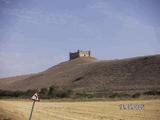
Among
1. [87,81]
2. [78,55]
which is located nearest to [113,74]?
[87,81]

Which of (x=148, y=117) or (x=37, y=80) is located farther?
(x=37, y=80)

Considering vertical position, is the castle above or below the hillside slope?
above

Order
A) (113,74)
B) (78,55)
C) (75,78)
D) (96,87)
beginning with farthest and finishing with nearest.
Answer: (78,55), (75,78), (113,74), (96,87)

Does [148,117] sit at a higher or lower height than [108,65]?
lower

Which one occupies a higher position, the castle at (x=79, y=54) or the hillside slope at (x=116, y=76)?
the castle at (x=79, y=54)

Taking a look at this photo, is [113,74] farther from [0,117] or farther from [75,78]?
[0,117]

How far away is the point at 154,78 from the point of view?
220 ft

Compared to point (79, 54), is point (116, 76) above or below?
below

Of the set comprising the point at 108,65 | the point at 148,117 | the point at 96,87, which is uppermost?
the point at 108,65

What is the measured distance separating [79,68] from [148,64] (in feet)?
103

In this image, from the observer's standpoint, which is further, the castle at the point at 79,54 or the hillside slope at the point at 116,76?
the castle at the point at 79,54

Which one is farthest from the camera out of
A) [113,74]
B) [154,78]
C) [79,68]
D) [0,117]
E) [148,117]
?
[79,68]

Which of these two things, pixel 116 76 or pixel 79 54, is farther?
pixel 79 54

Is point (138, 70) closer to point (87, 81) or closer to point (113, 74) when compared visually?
point (113, 74)
